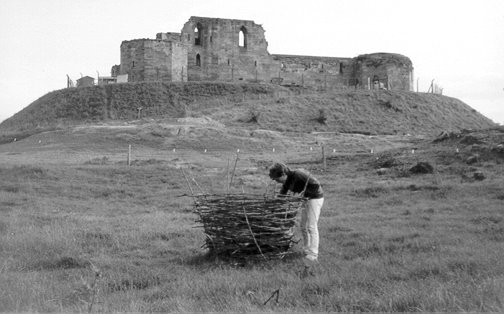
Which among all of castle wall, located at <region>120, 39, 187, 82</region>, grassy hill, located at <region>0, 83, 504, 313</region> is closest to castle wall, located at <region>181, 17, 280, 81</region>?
castle wall, located at <region>120, 39, 187, 82</region>

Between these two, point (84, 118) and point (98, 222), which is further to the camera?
point (84, 118)

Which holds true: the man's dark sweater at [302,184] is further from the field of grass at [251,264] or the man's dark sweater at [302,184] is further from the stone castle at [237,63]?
the stone castle at [237,63]

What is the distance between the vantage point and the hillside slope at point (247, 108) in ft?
140

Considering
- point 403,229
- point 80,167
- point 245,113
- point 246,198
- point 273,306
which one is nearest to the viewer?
point 273,306

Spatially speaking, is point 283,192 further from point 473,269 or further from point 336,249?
point 473,269

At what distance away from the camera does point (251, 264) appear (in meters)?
8.23

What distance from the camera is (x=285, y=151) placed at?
32.2 m

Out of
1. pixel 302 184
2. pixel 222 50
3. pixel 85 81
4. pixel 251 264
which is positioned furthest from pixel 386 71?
pixel 251 264

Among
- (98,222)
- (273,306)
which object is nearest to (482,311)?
(273,306)

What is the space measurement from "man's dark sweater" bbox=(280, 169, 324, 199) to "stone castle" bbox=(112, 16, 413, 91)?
3998 centimetres

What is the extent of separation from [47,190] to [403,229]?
1062 centimetres

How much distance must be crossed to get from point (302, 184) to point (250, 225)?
1.01m

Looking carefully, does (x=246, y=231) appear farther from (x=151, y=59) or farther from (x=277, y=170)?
(x=151, y=59)

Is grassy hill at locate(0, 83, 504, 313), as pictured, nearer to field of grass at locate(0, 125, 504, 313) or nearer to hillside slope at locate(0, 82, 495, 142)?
field of grass at locate(0, 125, 504, 313)
